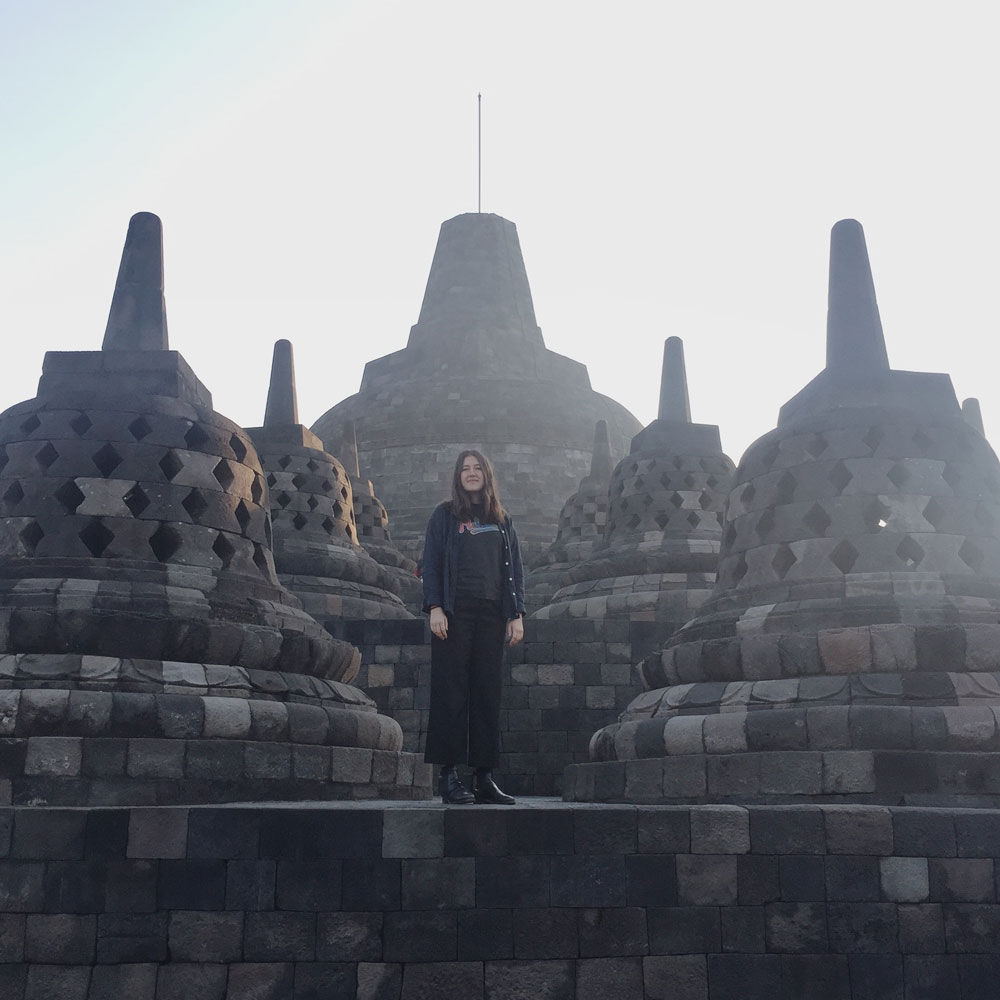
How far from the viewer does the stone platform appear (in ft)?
16.4

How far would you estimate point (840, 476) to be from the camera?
8086mm

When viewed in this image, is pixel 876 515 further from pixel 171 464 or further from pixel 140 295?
pixel 140 295

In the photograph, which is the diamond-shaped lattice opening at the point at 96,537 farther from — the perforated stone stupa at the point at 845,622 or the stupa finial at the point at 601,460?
the stupa finial at the point at 601,460

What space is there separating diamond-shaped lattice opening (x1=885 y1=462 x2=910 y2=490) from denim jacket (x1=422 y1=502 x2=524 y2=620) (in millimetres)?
3009

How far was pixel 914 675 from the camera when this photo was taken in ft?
22.2

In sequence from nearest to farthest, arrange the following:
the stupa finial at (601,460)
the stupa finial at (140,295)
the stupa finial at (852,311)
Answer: the stupa finial at (140,295)
the stupa finial at (852,311)
the stupa finial at (601,460)

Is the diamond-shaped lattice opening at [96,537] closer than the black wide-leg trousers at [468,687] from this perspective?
No

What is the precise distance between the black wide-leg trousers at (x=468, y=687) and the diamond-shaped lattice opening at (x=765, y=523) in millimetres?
2729

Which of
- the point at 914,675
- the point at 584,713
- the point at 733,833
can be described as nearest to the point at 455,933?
the point at 733,833

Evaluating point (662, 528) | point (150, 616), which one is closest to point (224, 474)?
point (150, 616)

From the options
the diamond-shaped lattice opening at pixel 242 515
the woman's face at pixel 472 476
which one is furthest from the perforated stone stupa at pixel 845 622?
the diamond-shaped lattice opening at pixel 242 515

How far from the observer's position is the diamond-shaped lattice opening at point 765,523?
8.26 m

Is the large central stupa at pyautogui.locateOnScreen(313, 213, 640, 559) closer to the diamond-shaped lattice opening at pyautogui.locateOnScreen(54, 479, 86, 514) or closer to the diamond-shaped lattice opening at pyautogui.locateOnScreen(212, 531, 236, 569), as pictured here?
the diamond-shaped lattice opening at pyautogui.locateOnScreen(212, 531, 236, 569)

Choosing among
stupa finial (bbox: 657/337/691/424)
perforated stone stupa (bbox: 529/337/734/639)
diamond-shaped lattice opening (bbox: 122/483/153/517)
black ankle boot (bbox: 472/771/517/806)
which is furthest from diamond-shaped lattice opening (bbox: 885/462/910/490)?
stupa finial (bbox: 657/337/691/424)
